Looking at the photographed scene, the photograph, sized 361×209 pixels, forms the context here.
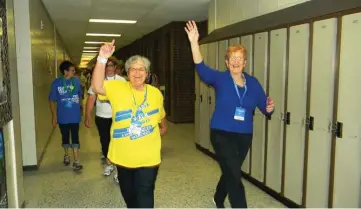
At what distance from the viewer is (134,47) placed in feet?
44.8

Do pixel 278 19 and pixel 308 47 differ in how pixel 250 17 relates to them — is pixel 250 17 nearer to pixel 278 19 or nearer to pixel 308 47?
pixel 278 19

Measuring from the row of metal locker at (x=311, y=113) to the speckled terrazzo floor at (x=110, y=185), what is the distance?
429 millimetres

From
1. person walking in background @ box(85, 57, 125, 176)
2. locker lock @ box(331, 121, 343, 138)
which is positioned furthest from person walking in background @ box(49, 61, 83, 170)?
locker lock @ box(331, 121, 343, 138)

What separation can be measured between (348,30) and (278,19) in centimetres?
103

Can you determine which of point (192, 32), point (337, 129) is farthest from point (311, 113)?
point (192, 32)

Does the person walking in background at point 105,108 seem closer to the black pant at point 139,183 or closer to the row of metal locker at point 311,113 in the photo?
the row of metal locker at point 311,113

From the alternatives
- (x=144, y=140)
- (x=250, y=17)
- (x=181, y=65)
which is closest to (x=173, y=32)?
(x=181, y=65)

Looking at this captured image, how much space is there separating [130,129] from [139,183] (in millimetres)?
369

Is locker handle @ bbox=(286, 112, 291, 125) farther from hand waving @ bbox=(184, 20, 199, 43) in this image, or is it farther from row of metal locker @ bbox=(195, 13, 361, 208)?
hand waving @ bbox=(184, 20, 199, 43)

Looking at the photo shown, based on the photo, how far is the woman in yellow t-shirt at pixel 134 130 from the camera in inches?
89.9

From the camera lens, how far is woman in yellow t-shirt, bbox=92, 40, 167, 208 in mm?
2283

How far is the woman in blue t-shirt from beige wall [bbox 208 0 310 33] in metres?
1.15

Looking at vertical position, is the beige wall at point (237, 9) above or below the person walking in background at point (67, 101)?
above

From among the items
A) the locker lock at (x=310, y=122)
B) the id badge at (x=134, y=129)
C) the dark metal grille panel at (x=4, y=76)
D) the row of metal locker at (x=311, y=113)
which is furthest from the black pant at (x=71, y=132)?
the locker lock at (x=310, y=122)
